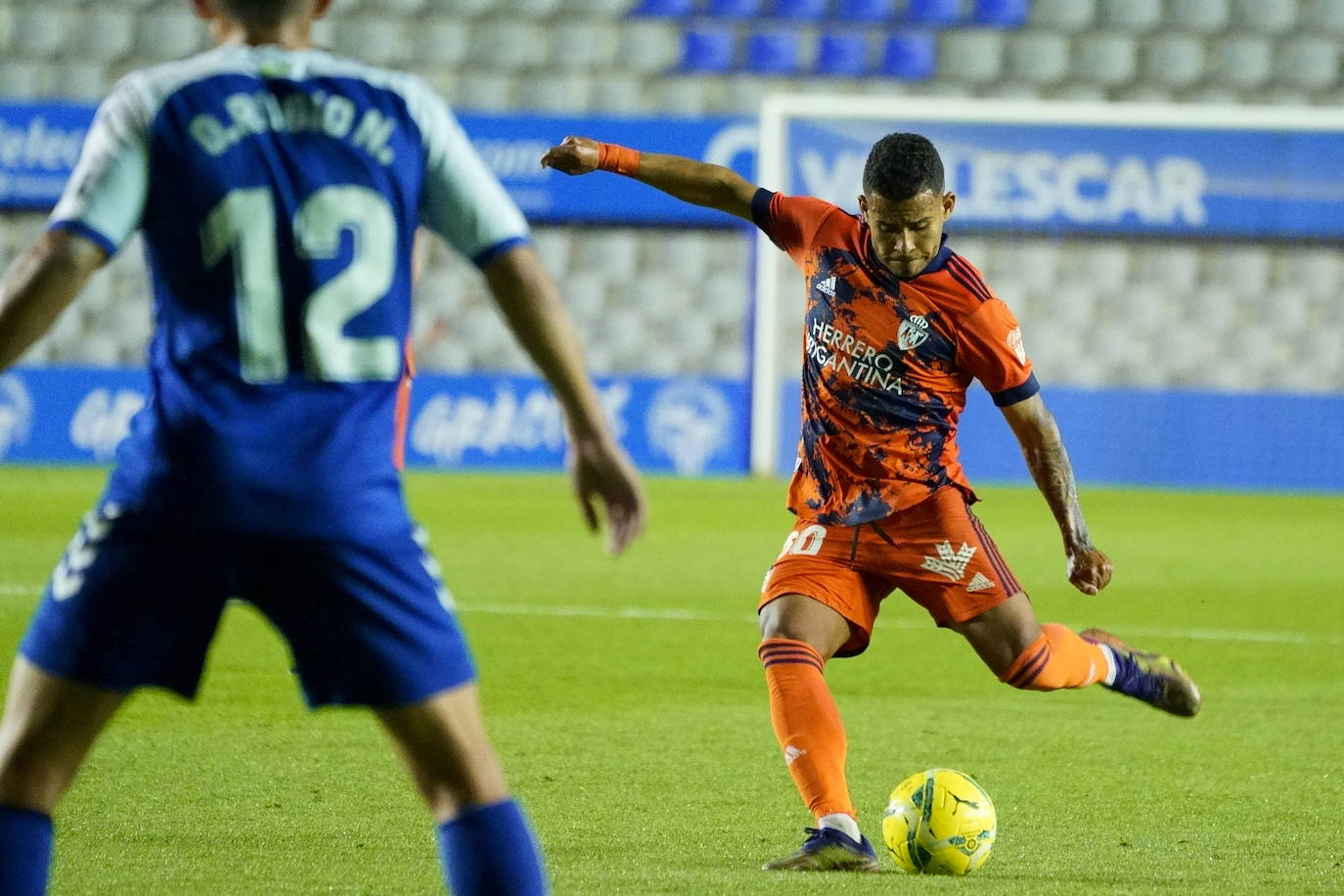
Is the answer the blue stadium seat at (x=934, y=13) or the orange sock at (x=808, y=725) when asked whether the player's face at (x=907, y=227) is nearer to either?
the orange sock at (x=808, y=725)

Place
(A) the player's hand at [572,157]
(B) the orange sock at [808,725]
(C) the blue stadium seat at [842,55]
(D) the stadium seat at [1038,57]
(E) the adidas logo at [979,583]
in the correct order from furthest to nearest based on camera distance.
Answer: (D) the stadium seat at [1038,57]
(C) the blue stadium seat at [842,55]
(E) the adidas logo at [979,583]
(A) the player's hand at [572,157]
(B) the orange sock at [808,725]

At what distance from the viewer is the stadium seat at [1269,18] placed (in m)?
20.3

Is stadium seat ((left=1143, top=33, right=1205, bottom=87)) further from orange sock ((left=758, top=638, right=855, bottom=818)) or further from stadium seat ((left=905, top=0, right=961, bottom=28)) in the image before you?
orange sock ((left=758, top=638, right=855, bottom=818))

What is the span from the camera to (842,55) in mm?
20328

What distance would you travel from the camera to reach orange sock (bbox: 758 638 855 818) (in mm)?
4223

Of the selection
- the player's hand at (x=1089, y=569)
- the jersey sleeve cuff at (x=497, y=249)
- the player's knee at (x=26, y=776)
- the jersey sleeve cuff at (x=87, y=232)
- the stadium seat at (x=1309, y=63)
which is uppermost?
the stadium seat at (x=1309, y=63)

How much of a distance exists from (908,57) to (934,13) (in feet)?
1.96

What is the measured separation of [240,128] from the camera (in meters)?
2.50

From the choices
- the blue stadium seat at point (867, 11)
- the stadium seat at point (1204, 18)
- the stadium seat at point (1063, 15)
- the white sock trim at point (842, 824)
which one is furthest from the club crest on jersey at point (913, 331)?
the stadium seat at point (1204, 18)

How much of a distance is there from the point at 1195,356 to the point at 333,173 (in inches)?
630

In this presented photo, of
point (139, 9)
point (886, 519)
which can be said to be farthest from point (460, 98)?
point (886, 519)

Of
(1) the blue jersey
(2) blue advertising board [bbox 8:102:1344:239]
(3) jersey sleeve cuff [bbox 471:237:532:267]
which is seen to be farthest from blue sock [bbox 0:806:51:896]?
(2) blue advertising board [bbox 8:102:1344:239]

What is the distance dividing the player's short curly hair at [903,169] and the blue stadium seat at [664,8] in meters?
16.4

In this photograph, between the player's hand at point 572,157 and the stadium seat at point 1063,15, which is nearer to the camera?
the player's hand at point 572,157
